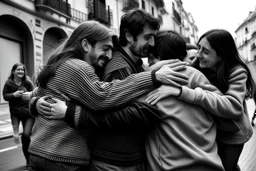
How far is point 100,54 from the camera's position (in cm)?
165

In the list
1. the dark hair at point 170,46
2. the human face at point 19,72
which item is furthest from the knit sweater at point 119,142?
the human face at point 19,72

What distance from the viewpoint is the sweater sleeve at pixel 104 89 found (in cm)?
143

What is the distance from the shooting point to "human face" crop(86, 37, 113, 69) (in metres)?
1.65

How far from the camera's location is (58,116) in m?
1.49

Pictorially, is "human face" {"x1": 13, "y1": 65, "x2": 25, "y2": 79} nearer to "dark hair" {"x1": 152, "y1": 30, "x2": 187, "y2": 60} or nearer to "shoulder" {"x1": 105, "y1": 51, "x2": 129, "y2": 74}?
"shoulder" {"x1": 105, "y1": 51, "x2": 129, "y2": 74}

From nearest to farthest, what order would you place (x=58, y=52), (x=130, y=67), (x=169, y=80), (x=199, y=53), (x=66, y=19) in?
(x=169, y=80) → (x=130, y=67) → (x=58, y=52) → (x=199, y=53) → (x=66, y=19)

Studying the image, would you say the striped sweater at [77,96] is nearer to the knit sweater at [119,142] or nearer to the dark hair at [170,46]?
the knit sweater at [119,142]

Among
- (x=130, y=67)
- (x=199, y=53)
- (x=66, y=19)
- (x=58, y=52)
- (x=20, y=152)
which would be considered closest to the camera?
(x=130, y=67)

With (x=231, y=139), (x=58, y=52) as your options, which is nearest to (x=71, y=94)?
(x=58, y=52)

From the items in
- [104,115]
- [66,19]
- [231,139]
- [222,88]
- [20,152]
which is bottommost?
[20,152]

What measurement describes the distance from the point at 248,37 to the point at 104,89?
203 feet

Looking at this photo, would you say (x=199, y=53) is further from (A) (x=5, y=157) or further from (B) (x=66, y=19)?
(B) (x=66, y=19)

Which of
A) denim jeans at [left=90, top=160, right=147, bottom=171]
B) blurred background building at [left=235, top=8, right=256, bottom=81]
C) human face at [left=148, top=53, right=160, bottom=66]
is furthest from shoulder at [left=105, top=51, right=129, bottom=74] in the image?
blurred background building at [left=235, top=8, right=256, bottom=81]

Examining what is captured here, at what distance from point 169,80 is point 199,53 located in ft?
1.77
